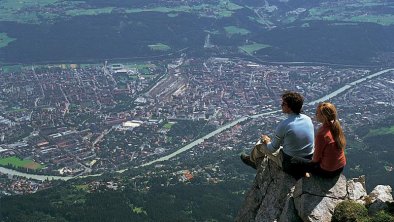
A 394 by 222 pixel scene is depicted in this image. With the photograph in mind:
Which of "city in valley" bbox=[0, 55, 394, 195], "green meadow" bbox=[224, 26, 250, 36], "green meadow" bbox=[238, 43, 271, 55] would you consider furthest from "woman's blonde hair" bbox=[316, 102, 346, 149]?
"green meadow" bbox=[224, 26, 250, 36]

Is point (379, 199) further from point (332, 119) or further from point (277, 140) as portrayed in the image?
point (277, 140)

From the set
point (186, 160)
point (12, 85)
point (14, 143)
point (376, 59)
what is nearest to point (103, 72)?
point (12, 85)

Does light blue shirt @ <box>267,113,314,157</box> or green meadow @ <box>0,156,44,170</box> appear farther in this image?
green meadow @ <box>0,156,44,170</box>

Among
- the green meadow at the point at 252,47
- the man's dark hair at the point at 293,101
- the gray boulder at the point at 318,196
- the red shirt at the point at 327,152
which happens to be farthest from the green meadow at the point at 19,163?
the green meadow at the point at 252,47

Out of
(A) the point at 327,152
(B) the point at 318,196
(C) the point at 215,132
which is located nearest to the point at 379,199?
(B) the point at 318,196

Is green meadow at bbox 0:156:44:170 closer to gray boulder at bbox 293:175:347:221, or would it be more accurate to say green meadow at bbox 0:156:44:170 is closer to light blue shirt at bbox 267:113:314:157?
light blue shirt at bbox 267:113:314:157

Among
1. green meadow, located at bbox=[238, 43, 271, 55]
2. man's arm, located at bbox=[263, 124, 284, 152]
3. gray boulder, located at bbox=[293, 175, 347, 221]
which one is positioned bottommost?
green meadow, located at bbox=[238, 43, 271, 55]
